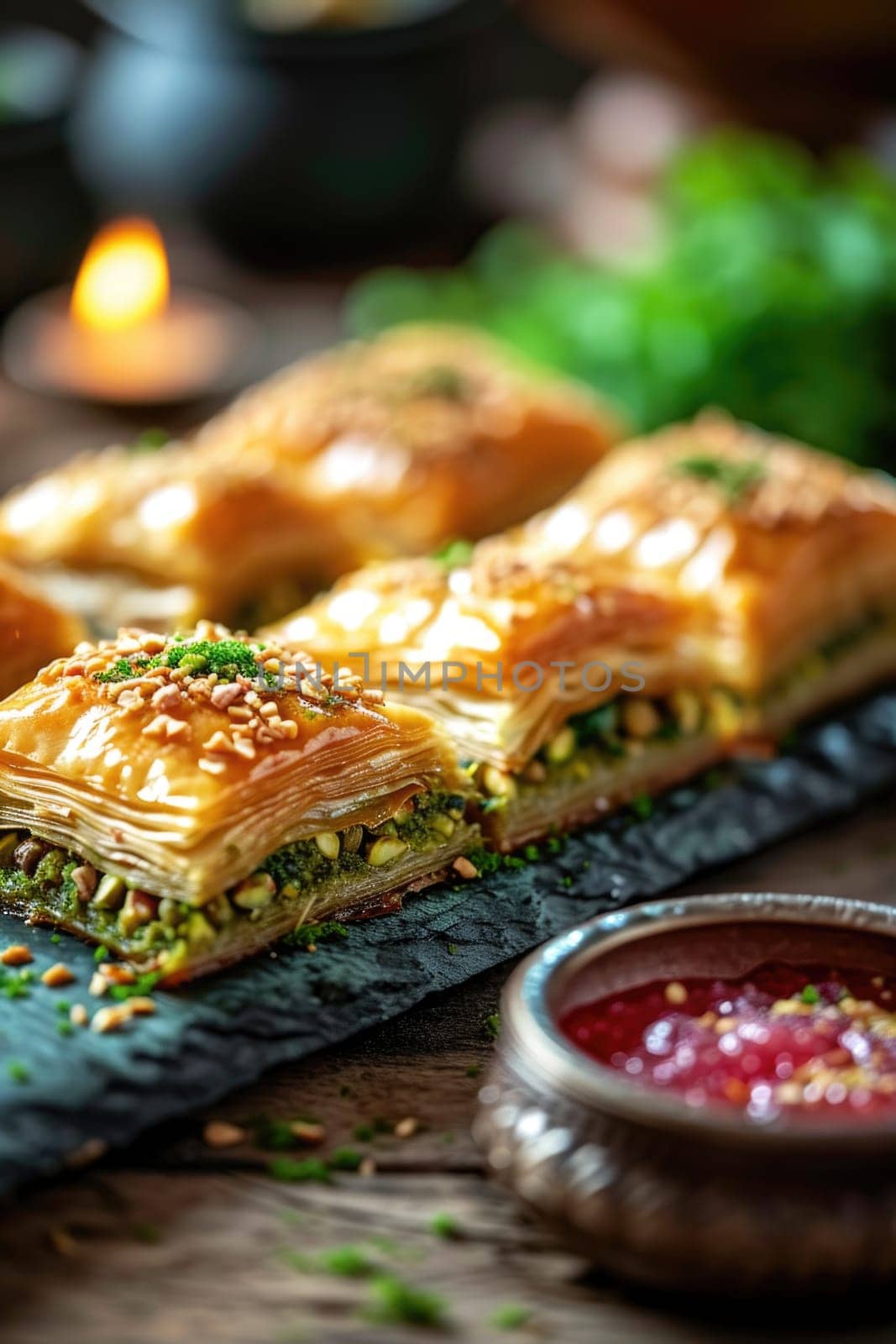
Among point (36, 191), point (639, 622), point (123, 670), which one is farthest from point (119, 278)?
point (123, 670)

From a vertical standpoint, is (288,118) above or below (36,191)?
above

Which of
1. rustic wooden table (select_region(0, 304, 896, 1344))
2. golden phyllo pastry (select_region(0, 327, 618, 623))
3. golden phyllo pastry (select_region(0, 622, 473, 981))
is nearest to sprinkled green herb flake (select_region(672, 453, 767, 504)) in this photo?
golden phyllo pastry (select_region(0, 327, 618, 623))

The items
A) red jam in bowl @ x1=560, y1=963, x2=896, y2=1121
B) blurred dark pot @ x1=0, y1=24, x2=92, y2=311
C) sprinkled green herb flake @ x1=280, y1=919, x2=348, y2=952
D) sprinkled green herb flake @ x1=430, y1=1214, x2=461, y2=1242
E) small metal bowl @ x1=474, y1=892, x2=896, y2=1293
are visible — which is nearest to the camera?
small metal bowl @ x1=474, y1=892, x2=896, y2=1293

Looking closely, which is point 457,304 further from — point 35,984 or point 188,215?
point 35,984

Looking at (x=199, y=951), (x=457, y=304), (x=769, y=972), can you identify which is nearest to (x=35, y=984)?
(x=199, y=951)

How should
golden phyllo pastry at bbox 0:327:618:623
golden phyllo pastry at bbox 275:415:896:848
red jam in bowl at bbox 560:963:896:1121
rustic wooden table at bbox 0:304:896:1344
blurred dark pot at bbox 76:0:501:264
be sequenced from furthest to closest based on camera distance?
blurred dark pot at bbox 76:0:501:264 → golden phyllo pastry at bbox 0:327:618:623 → golden phyllo pastry at bbox 275:415:896:848 → red jam in bowl at bbox 560:963:896:1121 → rustic wooden table at bbox 0:304:896:1344

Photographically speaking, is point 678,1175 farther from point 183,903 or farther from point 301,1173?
point 183,903

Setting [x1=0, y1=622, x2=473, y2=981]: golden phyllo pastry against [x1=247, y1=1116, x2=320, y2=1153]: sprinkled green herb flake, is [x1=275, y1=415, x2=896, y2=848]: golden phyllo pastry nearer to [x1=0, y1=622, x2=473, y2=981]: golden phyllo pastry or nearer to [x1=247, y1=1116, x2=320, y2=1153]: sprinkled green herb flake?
[x1=0, y1=622, x2=473, y2=981]: golden phyllo pastry

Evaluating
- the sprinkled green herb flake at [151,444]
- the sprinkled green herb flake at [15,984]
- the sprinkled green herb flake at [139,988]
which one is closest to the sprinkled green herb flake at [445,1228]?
the sprinkled green herb flake at [139,988]
